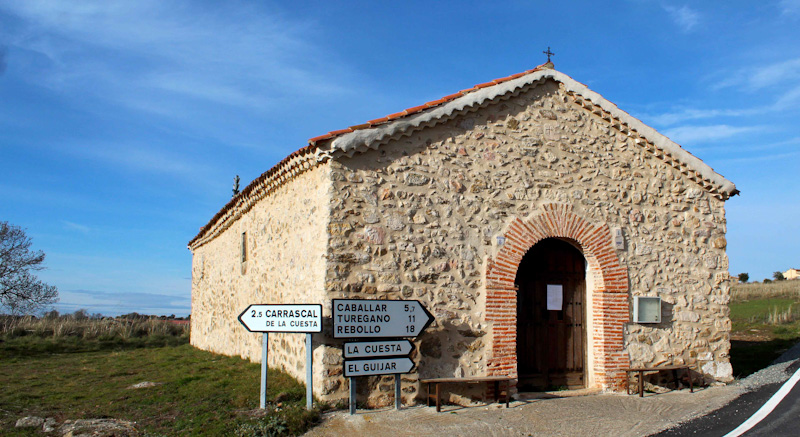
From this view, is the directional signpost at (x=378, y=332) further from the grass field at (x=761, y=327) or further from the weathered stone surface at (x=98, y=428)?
the grass field at (x=761, y=327)

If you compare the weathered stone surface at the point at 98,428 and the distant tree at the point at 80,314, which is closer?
the weathered stone surface at the point at 98,428

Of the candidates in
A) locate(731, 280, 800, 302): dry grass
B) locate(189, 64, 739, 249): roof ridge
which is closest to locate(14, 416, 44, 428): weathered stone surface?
locate(189, 64, 739, 249): roof ridge

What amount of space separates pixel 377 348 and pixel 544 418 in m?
2.34

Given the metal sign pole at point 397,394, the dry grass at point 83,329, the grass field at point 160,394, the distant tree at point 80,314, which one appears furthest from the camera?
the distant tree at point 80,314

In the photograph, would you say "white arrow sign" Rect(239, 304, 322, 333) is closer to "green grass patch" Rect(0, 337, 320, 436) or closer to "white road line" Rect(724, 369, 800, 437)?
"green grass patch" Rect(0, 337, 320, 436)

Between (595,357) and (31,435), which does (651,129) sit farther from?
(31,435)

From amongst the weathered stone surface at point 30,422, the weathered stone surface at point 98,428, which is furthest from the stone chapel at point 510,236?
the weathered stone surface at point 30,422

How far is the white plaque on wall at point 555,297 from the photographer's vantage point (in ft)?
30.8

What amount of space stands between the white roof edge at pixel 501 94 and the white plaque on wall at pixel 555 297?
3195 mm

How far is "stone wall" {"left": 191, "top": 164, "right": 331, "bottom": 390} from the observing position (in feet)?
25.9

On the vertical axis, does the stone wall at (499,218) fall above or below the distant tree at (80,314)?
above

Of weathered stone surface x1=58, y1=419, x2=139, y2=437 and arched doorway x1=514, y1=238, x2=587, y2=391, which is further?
arched doorway x1=514, y1=238, x2=587, y2=391

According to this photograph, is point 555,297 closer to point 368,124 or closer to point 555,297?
point 555,297

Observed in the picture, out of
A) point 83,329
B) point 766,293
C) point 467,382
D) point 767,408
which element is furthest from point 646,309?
point 766,293
